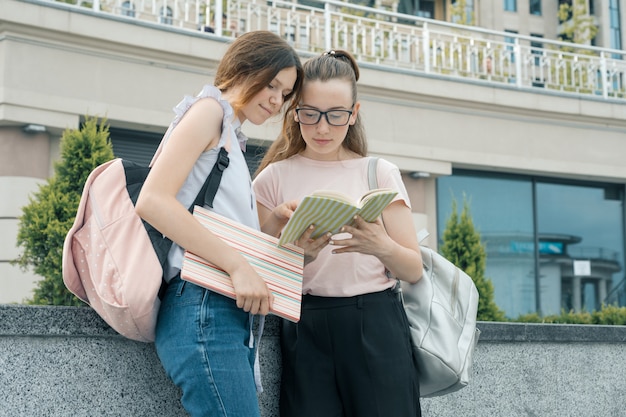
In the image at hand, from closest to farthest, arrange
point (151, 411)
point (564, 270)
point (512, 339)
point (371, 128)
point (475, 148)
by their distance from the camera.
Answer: point (151, 411) < point (512, 339) < point (371, 128) < point (475, 148) < point (564, 270)

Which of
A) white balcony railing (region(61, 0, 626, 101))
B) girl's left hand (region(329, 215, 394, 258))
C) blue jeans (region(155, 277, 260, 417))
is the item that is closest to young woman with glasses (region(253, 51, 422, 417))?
girl's left hand (region(329, 215, 394, 258))

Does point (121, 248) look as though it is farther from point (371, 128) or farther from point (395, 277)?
point (371, 128)

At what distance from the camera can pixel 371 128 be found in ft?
38.1

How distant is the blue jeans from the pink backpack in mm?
79

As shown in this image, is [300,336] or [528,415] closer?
[300,336]

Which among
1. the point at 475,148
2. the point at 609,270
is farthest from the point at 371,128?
the point at 609,270

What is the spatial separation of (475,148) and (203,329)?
36.1ft

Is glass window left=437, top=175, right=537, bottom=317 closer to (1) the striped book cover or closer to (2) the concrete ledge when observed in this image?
(2) the concrete ledge

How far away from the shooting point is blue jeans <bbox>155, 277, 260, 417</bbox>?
1.94 metres

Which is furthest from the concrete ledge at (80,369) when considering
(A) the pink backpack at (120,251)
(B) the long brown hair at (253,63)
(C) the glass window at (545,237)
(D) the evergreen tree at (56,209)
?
(C) the glass window at (545,237)

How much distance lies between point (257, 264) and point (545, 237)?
12213 millimetres

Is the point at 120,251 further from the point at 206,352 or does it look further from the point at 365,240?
the point at 365,240

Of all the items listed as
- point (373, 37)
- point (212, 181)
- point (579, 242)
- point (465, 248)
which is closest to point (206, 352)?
point (212, 181)

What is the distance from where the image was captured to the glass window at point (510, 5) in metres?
30.0
